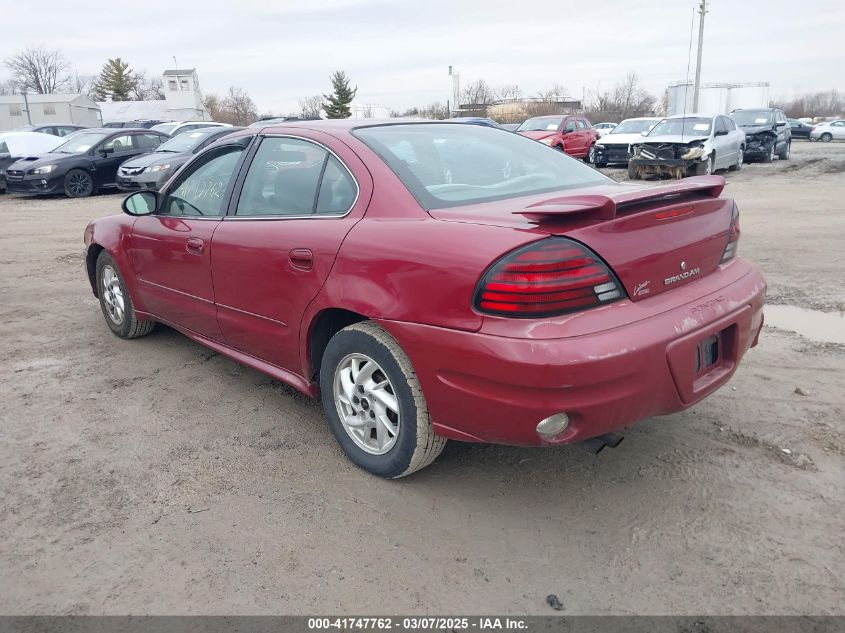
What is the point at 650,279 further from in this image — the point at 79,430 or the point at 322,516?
the point at 79,430

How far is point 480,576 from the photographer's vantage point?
238 centimetres

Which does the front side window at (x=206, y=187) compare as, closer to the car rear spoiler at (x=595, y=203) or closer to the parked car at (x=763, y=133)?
the car rear spoiler at (x=595, y=203)

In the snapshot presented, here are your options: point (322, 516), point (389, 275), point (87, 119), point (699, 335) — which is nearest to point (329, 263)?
point (389, 275)

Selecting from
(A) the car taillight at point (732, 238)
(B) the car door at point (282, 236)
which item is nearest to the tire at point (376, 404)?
(B) the car door at point (282, 236)

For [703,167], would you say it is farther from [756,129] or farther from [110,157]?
[110,157]

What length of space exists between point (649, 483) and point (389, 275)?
1.47 meters

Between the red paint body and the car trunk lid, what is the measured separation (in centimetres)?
1712

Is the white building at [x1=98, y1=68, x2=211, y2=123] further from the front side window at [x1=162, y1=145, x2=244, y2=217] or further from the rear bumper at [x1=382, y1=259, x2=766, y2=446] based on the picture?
the rear bumper at [x1=382, y1=259, x2=766, y2=446]

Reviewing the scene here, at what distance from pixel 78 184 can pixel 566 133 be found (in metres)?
13.5

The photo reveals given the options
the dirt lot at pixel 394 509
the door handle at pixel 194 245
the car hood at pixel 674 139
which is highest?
the car hood at pixel 674 139

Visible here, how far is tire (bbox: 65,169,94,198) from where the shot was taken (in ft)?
49.0

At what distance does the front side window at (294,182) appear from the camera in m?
3.13

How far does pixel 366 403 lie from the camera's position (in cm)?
302

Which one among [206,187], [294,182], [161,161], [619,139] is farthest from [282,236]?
[619,139]
